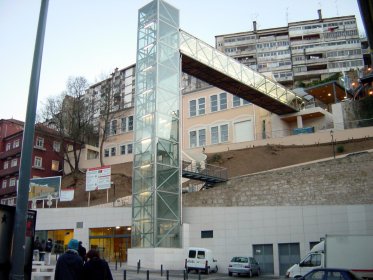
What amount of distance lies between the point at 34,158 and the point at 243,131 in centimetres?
3030

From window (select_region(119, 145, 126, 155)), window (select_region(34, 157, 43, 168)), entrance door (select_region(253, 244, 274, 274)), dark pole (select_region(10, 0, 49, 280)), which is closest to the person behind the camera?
dark pole (select_region(10, 0, 49, 280))

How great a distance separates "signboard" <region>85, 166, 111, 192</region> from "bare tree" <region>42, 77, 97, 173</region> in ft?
57.5

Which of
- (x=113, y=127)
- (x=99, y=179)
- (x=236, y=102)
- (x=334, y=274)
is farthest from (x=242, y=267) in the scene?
(x=113, y=127)

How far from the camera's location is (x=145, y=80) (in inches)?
1487

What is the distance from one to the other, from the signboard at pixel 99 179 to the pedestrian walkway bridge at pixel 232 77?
1346 centimetres

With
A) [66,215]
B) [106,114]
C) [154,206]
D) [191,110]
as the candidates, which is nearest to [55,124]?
[106,114]

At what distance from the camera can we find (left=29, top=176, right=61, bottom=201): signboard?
46781mm

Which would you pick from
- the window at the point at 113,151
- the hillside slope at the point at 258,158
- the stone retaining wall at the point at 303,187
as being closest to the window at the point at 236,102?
the hillside slope at the point at 258,158

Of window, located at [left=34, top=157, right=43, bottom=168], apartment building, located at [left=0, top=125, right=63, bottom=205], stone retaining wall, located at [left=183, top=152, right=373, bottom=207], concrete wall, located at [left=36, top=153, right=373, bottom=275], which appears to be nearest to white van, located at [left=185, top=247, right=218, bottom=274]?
concrete wall, located at [left=36, top=153, right=373, bottom=275]

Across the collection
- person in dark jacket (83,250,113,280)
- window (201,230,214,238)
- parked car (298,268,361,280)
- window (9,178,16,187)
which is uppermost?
window (9,178,16,187)

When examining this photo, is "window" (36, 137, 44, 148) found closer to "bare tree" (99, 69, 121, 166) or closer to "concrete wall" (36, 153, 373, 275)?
"bare tree" (99, 69, 121, 166)

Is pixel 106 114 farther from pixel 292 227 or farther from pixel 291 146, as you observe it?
pixel 292 227

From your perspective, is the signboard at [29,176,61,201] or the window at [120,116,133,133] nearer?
the signboard at [29,176,61,201]

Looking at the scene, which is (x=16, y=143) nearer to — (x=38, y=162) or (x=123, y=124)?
(x=38, y=162)
